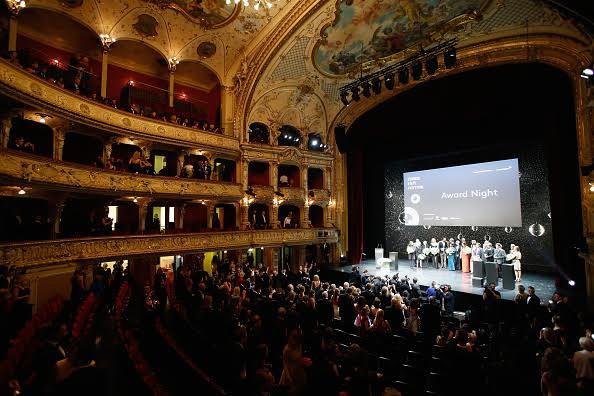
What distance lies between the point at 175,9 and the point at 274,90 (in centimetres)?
617

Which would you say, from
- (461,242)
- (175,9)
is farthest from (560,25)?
(175,9)

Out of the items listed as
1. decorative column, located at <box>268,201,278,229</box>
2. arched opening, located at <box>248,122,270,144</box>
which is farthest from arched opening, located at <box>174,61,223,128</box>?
decorative column, located at <box>268,201,278,229</box>

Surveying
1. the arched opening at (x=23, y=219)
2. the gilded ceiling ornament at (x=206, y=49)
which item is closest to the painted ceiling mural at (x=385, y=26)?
the gilded ceiling ornament at (x=206, y=49)

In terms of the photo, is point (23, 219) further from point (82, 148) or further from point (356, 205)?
point (356, 205)

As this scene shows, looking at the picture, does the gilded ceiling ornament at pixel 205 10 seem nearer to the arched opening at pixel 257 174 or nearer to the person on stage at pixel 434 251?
the arched opening at pixel 257 174

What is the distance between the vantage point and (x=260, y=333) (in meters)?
5.90

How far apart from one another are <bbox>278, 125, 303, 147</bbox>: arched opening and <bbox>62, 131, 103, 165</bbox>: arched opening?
9485 mm

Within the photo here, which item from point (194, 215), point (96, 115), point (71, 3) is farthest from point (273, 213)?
point (71, 3)

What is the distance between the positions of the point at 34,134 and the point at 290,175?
12367 millimetres

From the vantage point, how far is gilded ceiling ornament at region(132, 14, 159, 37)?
498 inches

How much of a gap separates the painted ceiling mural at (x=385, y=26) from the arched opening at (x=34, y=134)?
11.5 metres

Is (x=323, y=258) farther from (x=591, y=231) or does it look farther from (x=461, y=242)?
(x=591, y=231)

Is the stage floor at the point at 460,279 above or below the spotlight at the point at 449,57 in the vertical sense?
below

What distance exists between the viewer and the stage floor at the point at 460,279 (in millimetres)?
10523
